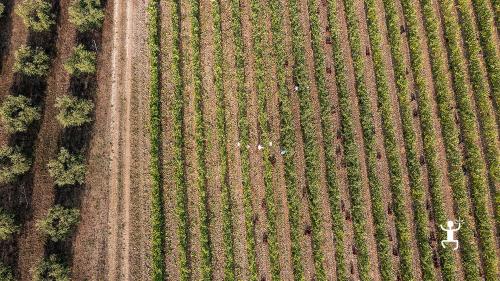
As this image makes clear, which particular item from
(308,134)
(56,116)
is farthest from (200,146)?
(56,116)

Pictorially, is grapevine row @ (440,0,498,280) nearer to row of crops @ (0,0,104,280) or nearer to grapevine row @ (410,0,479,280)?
grapevine row @ (410,0,479,280)

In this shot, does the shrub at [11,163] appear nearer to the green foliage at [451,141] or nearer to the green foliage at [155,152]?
the green foliage at [155,152]

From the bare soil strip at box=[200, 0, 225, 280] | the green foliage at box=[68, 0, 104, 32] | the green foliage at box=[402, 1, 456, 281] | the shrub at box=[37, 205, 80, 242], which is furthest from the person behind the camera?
the green foliage at box=[68, 0, 104, 32]

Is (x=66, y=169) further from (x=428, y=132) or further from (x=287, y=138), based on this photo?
(x=428, y=132)

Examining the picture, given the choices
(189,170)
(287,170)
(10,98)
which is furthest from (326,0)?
(10,98)

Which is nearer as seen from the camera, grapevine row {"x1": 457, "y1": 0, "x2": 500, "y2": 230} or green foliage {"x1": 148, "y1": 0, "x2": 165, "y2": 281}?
grapevine row {"x1": 457, "y1": 0, "x2": 500, "y2": 230}

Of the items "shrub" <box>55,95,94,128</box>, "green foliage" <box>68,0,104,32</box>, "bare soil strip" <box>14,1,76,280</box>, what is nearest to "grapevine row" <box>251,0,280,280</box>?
"green foliage" <box>68,0,104,32</box>

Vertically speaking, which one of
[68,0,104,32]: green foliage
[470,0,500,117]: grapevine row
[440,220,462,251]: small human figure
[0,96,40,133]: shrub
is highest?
[68,0,104,32]: green foliage

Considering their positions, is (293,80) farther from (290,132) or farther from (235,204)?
(235,204)
